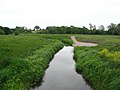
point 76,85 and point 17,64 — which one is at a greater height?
point 17,64

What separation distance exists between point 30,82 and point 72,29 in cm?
9822

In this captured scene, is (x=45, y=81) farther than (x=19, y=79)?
Yes

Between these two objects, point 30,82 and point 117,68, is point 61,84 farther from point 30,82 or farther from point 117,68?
point 117,68

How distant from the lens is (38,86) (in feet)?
62.6

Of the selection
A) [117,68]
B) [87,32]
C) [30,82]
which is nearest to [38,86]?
[30,82]

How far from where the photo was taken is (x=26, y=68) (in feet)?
66.0

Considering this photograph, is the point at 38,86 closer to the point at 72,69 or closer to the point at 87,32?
the point at 72,69

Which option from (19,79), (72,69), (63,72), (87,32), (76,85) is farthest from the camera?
(87,32)

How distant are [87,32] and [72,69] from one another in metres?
87.7

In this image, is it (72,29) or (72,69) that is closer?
(72,69)

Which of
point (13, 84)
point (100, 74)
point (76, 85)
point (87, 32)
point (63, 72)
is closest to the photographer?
point (13, 84)

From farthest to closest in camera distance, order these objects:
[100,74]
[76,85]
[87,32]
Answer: [87,32] < [76,85] < [100,74]

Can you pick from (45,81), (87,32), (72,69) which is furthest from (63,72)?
(87,32)

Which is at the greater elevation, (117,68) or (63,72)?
(117,68)
